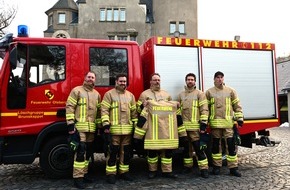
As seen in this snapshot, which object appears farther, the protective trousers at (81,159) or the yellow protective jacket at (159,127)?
the yellow protective jacket at (159,127)

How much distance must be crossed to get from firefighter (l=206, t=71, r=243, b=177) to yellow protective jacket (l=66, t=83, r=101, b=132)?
2260 mm

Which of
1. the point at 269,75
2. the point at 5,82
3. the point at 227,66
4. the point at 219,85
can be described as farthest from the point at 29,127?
the point at 269,75

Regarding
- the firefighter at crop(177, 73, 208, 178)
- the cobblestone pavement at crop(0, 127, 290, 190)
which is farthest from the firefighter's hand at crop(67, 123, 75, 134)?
the firefighter at crop(177, 73, 208, 178)

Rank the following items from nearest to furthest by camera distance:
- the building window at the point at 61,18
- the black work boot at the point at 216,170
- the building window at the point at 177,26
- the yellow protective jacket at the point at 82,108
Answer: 1. the yellow protective jacket at the point at 82,108
2. the black work boot at the point at 216,170
3. the building window at the point at 177,26
4. the building window at the point at 61,18

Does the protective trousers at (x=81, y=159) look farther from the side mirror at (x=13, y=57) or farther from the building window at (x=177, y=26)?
the building window at (x=177, y=26)

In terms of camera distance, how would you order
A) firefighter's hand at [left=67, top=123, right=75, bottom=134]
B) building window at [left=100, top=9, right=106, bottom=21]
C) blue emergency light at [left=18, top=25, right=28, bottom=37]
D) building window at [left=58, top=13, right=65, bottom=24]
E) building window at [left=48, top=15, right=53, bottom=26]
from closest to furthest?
firefighter's hand at [left=67, top=123, right=75, bottom=134] < blue emergency light at [left=18, top=25, right=28, bottom=37] < building window at [left=100, top=9, right=106, bottom=21] < building window at [left=58, top=13, right=65, bottom=24] < building window at [left=48, top=15, right=53, bottom=26]

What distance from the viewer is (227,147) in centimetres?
620

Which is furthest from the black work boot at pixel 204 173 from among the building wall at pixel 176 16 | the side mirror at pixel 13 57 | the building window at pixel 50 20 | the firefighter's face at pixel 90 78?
the building window at pixel 50 20

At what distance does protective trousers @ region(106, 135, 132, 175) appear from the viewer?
561 centimetres

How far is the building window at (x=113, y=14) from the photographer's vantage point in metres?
30.8

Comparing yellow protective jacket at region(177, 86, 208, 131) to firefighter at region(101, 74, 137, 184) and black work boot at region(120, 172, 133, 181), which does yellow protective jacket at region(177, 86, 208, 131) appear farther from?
black work boot at region(120, 172, 133, 181)

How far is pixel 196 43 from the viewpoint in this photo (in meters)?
6.54

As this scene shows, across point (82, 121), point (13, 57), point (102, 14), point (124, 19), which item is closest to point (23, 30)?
point (13, 57)

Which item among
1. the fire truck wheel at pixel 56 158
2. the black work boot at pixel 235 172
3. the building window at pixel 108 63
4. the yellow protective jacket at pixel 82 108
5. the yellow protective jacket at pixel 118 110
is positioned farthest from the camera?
the black work boot at pixel 235 172
